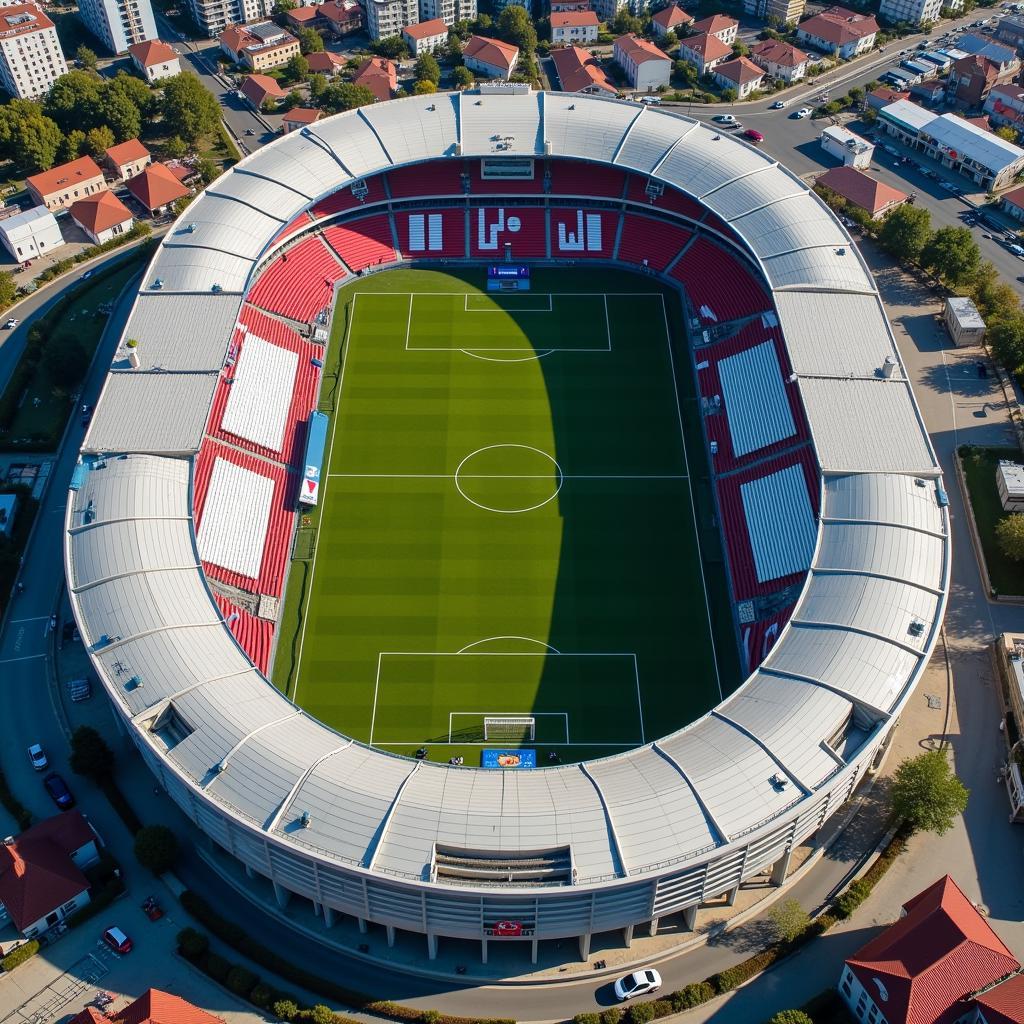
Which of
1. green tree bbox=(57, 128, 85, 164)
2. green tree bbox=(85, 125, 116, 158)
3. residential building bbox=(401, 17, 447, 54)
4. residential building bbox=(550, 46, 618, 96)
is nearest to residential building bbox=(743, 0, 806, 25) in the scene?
residential building bbox=(550, 46, 618, 96)

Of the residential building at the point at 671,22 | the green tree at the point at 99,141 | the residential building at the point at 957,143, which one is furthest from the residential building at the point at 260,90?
the residential building at the point at 957,143

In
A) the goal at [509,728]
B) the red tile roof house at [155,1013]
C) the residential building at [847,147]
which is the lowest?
the goal at [509,728]

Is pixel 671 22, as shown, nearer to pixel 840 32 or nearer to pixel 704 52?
pixel 704 52

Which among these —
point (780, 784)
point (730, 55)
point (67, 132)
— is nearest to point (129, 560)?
point (780, 784)

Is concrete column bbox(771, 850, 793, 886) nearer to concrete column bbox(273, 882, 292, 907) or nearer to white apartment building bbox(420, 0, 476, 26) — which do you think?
concrete column bbox(273, 882, 292, 907)

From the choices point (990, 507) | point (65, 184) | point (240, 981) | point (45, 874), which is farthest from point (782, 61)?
point (45, 874)

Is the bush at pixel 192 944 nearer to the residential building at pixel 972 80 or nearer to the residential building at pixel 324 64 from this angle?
the residential building at pixel 324 64
